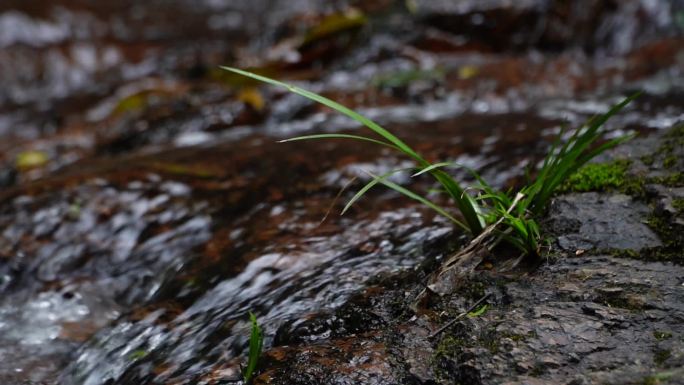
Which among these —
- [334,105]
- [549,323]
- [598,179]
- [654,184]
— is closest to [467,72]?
[598,179]

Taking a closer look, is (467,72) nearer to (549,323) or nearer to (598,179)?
(598,179)

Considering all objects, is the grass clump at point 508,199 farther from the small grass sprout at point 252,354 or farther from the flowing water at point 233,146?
the small grass sprout at point 252,354

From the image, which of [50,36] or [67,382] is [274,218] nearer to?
[67,382]

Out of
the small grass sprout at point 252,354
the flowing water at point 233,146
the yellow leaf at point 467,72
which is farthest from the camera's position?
the yellow leaf at point 467,72

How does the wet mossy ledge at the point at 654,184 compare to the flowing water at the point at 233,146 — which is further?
the flowing water at the point at 233,146

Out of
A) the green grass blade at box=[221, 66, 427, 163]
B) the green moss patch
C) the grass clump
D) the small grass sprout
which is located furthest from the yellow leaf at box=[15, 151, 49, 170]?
the green moss patch

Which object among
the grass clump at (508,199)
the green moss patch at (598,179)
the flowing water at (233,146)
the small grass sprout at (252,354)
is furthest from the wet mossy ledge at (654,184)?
the small grass sprout at (252,354)
